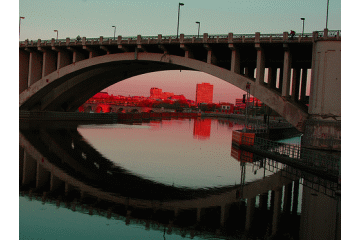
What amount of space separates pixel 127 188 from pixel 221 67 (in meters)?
29.9

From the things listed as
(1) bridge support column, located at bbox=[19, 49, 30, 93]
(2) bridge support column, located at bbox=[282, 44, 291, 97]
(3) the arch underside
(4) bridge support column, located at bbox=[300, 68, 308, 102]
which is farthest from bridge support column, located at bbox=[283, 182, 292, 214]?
(1) bridge support column, located at bbox=[19, 49, 30, 93]

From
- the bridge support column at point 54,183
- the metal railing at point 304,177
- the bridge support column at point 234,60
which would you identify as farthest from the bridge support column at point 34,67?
the metal railing at point 304,177

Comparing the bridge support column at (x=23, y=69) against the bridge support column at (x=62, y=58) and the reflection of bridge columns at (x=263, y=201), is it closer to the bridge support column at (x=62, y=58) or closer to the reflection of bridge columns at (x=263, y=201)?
the bridge support column at (x=62, y=58)

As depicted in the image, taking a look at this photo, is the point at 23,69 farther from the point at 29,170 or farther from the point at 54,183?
the point at 54,183

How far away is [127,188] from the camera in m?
17.3

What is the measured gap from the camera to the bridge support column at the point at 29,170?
61.2 ft

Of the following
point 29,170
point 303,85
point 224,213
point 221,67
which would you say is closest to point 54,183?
point 29,170

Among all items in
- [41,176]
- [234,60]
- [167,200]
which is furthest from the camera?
[234,60]

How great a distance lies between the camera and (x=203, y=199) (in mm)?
16062

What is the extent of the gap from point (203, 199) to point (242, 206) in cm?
182

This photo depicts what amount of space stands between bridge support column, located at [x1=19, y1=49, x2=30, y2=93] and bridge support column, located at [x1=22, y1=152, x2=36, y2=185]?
33.2m

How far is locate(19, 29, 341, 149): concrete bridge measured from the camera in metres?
31.4

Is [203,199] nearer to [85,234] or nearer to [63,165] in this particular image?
[85,234]

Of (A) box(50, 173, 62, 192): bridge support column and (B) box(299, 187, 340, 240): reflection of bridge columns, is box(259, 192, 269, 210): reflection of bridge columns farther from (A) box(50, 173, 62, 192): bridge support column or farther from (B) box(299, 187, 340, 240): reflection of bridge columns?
(A) box(50, 173, 62, 192): bridge support column
